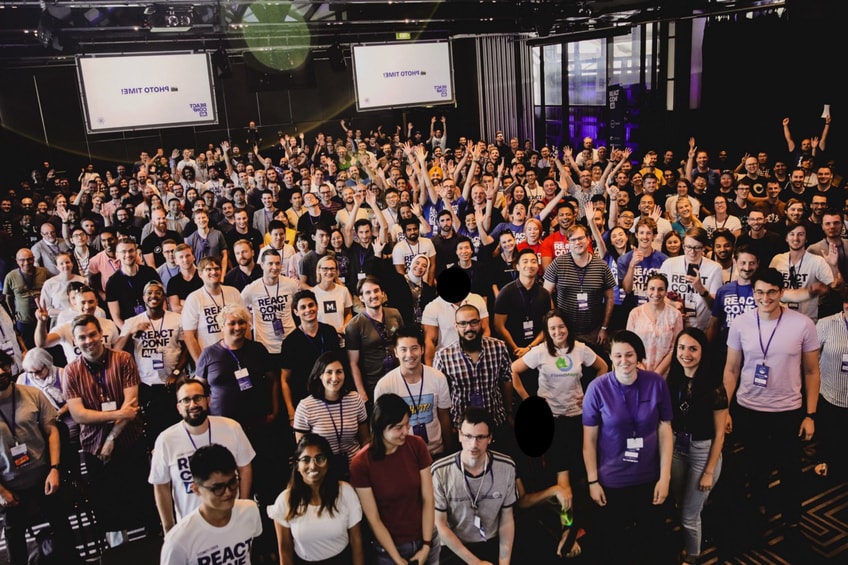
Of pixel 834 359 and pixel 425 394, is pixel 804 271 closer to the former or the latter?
pixel 834 359

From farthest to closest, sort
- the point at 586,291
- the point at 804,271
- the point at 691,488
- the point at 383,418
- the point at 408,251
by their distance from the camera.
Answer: the point at 408,251, the point at 586,291, the point at 804,271, the point at 691,488, the point at 383,418

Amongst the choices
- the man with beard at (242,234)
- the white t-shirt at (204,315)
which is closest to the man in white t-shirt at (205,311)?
the white t-shirt at (204,315)

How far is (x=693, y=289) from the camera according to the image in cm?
453

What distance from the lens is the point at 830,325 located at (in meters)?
3.85

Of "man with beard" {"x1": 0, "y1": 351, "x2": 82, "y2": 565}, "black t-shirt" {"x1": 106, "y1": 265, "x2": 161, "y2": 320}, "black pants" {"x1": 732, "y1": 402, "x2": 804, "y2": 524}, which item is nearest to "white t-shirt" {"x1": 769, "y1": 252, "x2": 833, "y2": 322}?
"black pants" {"x1": 732, "y1": 402, "x2": 804, "y2": 524}

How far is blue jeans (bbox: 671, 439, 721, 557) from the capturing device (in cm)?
325

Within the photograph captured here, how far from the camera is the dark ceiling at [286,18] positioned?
30.8ft

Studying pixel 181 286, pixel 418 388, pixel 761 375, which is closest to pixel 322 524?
pixel 418 388

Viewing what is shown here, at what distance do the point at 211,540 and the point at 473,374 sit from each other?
175 centimetres

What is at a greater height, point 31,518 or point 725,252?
point 725,252

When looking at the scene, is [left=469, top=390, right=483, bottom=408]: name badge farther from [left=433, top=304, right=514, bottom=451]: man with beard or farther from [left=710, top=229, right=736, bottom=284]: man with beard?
[left=710, top=229, right=736, bottom=284]: man with beard

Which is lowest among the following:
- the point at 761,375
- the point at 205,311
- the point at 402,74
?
the point at 761,375

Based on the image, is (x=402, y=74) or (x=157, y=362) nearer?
(x=157, y=362)

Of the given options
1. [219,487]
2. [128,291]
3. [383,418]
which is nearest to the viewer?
[219,487]
